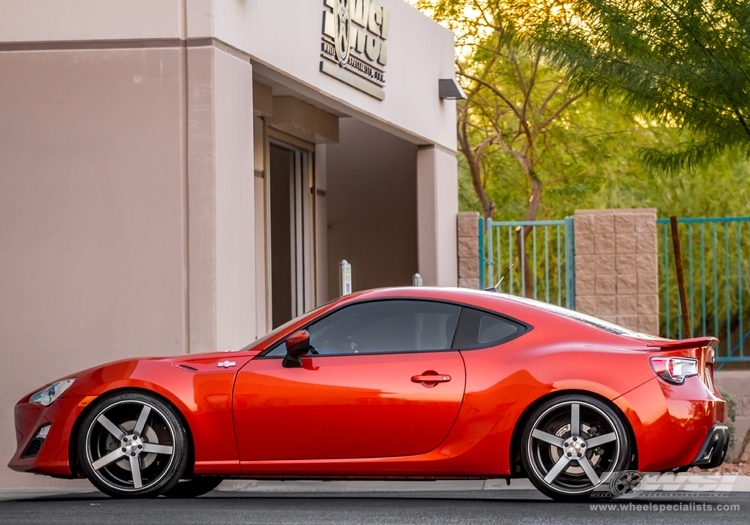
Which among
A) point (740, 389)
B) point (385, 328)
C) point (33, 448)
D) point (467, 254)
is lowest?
point (740, 389)

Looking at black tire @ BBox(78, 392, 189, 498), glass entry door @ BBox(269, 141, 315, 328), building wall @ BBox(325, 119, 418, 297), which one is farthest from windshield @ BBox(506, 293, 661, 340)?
building wall @ BBox(325, 119, 418, 297)

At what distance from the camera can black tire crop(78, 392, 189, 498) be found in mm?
7656

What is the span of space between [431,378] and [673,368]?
144cm

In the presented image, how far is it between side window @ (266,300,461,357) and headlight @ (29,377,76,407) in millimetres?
1397

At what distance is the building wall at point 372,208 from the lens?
63.3 feet

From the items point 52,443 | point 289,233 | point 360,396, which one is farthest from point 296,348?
point 289,233

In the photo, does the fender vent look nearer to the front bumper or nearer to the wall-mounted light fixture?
the front bumper

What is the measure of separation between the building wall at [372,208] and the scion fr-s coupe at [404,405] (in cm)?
1138

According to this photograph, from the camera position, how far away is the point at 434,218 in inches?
684

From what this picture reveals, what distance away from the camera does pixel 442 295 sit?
310 inches

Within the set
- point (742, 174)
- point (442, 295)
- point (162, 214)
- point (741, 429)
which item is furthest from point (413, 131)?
point (742, 174)

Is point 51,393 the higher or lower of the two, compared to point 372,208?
lower

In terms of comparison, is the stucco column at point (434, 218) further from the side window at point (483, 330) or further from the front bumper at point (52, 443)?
the front bumper at point (52, 443)

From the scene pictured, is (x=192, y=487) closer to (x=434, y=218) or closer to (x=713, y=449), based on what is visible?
(x=713, y=449)
